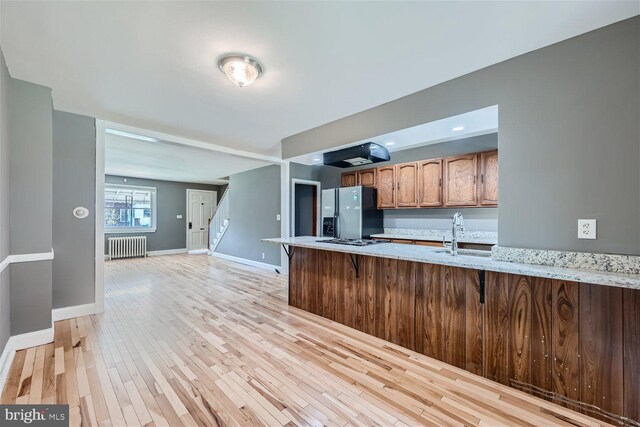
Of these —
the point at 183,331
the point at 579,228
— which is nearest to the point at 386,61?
the point at 579,228

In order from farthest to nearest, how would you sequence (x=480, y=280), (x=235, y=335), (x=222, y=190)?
1. (x=222, y=190)
2. (x=235, y=335)
3. (x=480, y=280)

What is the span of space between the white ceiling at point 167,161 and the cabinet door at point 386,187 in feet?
8.47

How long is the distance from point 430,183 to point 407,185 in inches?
15.7

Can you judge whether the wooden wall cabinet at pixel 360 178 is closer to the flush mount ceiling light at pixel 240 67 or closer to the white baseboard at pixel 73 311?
the flush mount ceiling light at pixel 240 67

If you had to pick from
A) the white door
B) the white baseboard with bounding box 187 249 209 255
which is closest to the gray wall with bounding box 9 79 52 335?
the white baseboard with bounding box 187 249 209 255

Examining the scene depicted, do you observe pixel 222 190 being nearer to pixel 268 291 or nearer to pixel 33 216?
pixel 268 291

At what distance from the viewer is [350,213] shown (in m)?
4.64

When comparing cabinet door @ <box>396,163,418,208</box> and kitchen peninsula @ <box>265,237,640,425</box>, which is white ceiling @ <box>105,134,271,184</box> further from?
kitchen peninsula @ <box>265,237,640,425</box>

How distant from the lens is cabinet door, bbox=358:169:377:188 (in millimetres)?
5047

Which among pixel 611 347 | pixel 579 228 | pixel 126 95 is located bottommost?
pixel 611 347

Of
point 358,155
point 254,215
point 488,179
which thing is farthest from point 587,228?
point 254,215

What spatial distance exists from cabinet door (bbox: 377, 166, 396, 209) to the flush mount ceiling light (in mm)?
3134

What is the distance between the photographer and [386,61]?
2.22m

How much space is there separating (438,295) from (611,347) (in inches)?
40.2
